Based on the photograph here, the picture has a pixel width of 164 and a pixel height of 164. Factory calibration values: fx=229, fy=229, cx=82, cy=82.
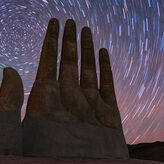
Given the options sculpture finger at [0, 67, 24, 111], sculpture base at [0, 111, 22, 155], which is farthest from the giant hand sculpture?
sculpture finger at [0, 67, 24, 111]

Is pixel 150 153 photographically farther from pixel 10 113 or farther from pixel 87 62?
pixel 10 113

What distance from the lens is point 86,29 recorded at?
32.0 ft

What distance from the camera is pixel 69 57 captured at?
8820 millimetres

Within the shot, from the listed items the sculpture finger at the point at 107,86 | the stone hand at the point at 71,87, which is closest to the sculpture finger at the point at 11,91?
the stone hand at the point at 71,87

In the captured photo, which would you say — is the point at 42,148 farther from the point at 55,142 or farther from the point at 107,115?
the point at 107,115

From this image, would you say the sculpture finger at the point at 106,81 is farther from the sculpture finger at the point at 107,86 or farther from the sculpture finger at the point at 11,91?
the sculpture finger at the point at 11,91

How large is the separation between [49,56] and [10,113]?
8.66ft

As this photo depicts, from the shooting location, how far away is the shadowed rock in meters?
6.39

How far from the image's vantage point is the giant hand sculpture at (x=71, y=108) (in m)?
7.39

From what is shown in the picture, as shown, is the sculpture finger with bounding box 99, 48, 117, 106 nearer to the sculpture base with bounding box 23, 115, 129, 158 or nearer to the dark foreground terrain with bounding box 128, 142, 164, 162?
the sculpture base with bounding box 23, 115, 129, 158

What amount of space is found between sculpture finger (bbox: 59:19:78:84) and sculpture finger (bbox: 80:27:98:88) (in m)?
0.60

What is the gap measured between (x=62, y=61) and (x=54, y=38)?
91 centimetres

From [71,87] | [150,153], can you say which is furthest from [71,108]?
[150,153]

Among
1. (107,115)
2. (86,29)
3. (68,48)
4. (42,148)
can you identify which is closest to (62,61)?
(68,48)
